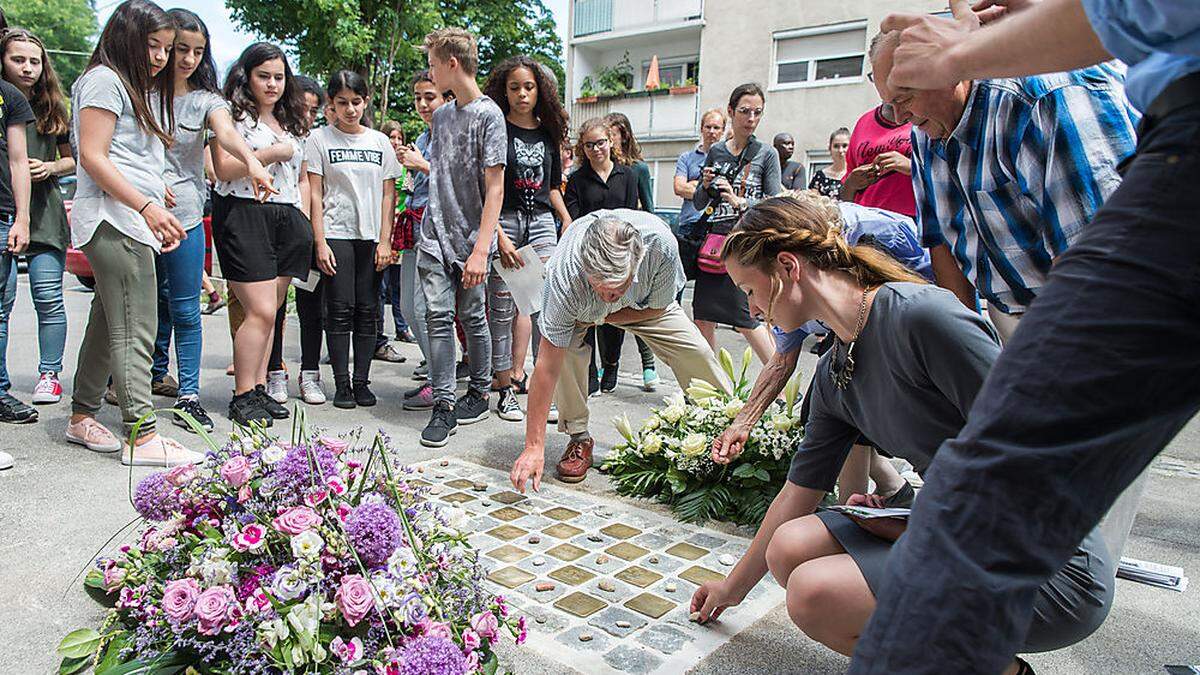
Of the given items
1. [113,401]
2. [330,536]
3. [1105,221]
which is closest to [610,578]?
[330,536]

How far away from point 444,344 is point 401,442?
0.61 m

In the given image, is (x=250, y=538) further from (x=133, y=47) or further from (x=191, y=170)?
(x=191, y=170)

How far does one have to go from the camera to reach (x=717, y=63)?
20625mm

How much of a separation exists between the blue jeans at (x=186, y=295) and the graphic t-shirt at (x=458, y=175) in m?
1.21

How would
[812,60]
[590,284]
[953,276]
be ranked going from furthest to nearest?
[812,60] < [590,284] < [953,276]

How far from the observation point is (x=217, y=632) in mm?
1944

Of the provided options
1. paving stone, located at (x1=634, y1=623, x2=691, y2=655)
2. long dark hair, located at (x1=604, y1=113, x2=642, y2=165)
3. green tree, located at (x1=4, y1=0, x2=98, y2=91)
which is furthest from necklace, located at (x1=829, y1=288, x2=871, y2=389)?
green tree, located at (x1=4, y1=0, x2=98, y2=91)

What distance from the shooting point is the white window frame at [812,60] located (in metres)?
17.8

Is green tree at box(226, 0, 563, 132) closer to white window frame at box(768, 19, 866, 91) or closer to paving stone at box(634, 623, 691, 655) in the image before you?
white window frame at box(768, 19, 866, 91)

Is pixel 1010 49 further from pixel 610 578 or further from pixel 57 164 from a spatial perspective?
pixel 57 164

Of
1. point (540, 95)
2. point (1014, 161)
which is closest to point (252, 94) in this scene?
point (540, 95)

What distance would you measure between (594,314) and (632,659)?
1757 mm

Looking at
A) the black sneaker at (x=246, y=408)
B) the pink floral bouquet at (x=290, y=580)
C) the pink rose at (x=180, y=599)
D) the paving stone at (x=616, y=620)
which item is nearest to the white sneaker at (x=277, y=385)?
the black sneaker at (x=246, y=408)

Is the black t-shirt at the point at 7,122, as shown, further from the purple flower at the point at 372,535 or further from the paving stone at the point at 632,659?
the paving stone at the point at 632,659
